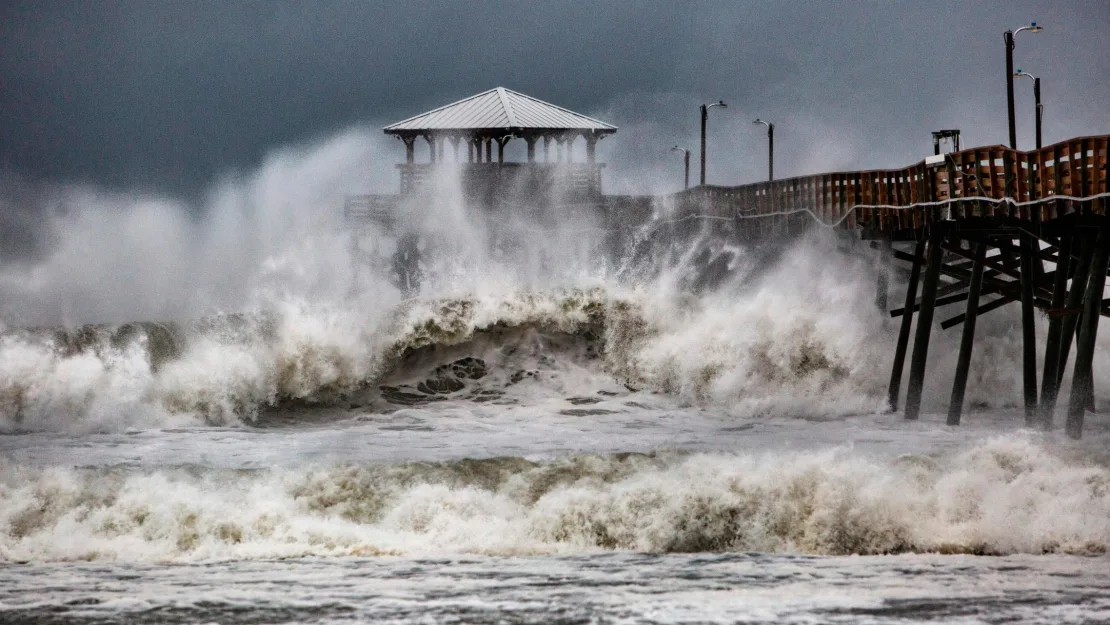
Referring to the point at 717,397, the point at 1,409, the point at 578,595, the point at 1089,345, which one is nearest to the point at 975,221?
the point at 1089,345

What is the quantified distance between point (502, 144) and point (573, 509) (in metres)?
29.5

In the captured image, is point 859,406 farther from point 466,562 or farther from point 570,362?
point 466,562

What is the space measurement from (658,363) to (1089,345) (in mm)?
9546

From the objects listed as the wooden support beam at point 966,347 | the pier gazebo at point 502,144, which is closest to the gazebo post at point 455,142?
the pier gazebo at point 502,144

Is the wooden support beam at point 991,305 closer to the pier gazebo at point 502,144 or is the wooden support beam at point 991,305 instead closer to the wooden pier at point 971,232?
the wooden pier at point 971,232

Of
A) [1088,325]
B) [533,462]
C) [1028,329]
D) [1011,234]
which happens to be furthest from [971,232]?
[533,462]

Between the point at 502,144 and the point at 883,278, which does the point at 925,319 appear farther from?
the point at 502,144

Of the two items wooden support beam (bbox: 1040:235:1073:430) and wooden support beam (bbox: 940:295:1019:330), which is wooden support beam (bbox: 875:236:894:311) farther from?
wooden support beam (bbox: 1040:235:1073:430)

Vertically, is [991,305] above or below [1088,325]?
above

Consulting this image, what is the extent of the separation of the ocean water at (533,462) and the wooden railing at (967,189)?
2.05 metres

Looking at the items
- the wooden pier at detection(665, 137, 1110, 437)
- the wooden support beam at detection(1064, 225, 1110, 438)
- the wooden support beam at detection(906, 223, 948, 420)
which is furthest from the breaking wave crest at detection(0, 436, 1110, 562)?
the wooden support beam at detection(906, 223, 948, 420)

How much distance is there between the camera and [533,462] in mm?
15359

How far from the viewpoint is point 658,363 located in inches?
1013

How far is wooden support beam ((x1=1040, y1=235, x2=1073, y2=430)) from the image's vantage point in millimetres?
18359
